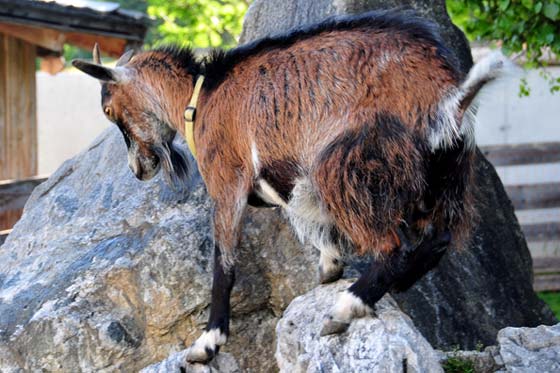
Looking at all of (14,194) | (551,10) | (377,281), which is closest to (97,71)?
(377,281)

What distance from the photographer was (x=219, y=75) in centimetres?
464

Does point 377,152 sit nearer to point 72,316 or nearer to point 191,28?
point 72,316

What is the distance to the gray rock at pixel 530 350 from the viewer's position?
3.99 m

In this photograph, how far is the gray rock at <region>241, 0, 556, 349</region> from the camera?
505cm

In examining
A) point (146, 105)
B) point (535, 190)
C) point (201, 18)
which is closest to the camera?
point (146, 105)

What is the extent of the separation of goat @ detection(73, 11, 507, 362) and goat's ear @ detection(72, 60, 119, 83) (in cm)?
1

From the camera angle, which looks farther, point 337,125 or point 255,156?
point 255,156

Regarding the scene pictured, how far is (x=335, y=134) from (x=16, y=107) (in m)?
5.67

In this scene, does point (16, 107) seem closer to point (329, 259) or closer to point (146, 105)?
point (146, 105)

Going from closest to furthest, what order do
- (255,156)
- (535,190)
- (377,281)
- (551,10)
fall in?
(377,281) → (255,156) → (551,10) → (535,190)

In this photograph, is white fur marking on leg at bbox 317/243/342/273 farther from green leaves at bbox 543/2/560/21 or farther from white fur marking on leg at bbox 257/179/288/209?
green leaves at bbox 543/2/560/21

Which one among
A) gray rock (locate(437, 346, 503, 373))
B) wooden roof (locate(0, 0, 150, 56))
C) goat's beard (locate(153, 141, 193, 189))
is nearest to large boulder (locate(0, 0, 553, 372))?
goat's beard (locate(153, 141, 193, 189))

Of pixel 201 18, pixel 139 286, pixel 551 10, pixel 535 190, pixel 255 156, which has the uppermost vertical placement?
pixel 551 10

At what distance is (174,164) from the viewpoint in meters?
5.04
